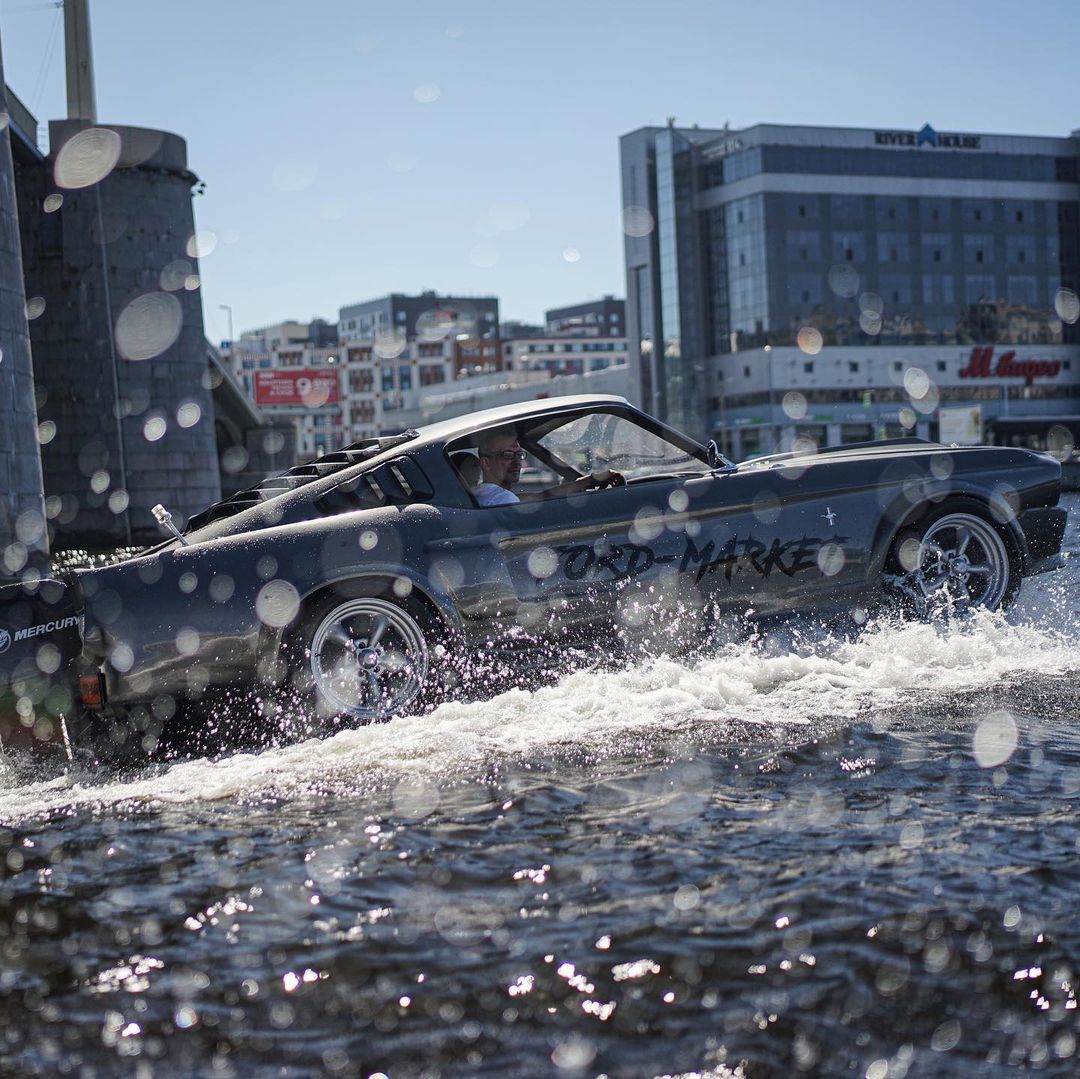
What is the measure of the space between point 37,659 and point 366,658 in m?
1.33

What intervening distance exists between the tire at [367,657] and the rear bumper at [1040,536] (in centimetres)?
328

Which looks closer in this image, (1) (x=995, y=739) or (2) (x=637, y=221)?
(1) (x=995, y=739)

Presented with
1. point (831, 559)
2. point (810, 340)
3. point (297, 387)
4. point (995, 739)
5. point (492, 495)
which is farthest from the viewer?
point (297, 387)

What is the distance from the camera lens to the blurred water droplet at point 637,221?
10219 centimetres

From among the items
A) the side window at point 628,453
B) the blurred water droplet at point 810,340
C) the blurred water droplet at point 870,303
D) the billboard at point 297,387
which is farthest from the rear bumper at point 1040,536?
the billboard at point 297,387

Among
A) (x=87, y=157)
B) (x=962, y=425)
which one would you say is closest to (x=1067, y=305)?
(x=962, y=425)

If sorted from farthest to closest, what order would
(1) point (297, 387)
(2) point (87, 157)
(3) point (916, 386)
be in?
(1) point (297, 387), (3) point (916, 386), (2) point (87, 157)

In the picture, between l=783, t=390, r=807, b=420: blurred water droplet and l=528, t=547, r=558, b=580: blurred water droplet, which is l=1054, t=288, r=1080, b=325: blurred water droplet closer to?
l=783, t=390, r=807, b=420: blurred water droplet

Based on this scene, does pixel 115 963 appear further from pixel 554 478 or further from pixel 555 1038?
pixel 554 478

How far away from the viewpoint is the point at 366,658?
5.77 m

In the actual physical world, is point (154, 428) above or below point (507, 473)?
above

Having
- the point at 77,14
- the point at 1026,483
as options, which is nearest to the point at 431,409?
the point at 77,14

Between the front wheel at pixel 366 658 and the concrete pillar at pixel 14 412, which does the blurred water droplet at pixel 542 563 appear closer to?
the front wheel at pixel 366 658

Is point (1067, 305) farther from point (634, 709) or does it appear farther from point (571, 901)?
point (571, 901)
